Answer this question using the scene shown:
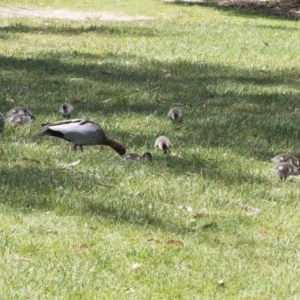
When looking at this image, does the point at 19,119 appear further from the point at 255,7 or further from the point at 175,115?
the point at 255,7

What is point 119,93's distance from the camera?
11266 millimetres

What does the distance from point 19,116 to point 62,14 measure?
1226 centimetres

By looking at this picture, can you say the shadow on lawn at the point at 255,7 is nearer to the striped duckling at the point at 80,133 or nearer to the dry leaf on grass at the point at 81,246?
the striped duckling at the point at 80,133

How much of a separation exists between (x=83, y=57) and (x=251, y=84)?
2.70 m

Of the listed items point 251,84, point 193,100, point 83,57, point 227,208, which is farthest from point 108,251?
point 83,57

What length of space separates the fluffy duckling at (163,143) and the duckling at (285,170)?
106 centimetres

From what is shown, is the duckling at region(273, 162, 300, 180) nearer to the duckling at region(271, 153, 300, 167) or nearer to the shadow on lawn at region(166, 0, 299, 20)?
the duckling at region(271, 153, 300, 167)

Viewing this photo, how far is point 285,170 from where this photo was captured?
809cm

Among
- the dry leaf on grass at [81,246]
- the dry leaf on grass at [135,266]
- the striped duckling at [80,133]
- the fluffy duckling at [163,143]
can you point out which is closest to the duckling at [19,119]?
the striped duckling at [80,133]

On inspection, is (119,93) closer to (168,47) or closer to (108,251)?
(168,47)

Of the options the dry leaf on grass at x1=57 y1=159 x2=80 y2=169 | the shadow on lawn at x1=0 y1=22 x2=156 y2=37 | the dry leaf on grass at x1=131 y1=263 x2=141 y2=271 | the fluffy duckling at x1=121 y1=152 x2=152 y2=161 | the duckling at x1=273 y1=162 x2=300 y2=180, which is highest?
the dry leaf on grass at x1=131 y1=263 x2=141 y2=271

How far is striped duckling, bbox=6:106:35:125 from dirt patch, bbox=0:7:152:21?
10.9m

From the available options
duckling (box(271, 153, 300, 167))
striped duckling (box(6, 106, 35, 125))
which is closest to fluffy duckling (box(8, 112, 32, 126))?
striped duckling (box(6, 106, 35, 125))

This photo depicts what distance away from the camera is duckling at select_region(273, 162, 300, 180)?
8069 millimetres
